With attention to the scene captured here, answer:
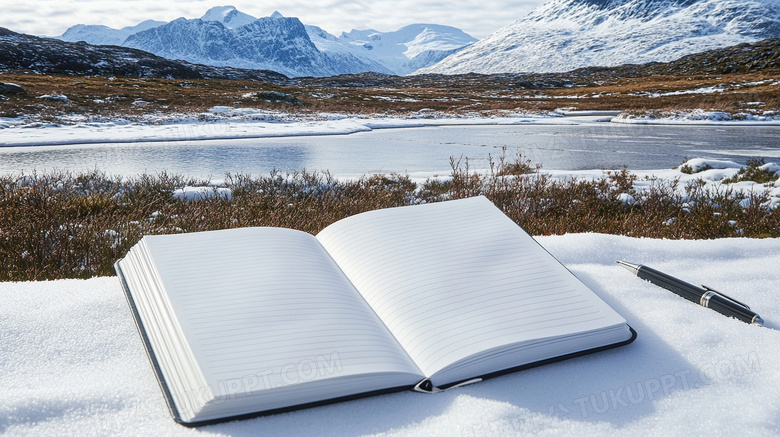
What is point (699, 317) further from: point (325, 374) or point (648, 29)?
point (648, 29)

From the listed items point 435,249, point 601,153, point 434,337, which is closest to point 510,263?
point 435,249

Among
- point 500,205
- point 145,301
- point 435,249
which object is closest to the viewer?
point 145,301

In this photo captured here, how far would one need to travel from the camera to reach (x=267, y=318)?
1.20 meters

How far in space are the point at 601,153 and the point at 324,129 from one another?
862cm

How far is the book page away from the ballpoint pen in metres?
1.13

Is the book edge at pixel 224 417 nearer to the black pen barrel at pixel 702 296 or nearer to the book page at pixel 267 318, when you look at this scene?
the book page at pixel 267 318

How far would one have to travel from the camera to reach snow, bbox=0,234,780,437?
1.02 meters

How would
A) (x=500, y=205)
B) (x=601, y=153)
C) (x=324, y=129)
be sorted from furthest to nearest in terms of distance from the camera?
(x=324, y=129)
(x=601, y=153)
(x=500, y=205)

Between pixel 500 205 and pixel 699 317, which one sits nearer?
pixel 699 317

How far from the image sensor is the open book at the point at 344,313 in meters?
1.05

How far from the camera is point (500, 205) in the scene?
4.50m

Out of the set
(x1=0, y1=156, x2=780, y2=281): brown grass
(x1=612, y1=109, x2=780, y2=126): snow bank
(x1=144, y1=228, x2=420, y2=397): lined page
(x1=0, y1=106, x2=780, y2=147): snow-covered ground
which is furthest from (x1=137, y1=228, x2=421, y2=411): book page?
(x1=612, y1=109, x2=780, y2=126): snow bank

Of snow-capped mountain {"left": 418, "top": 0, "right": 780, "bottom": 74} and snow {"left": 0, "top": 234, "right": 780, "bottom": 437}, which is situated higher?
snow-capped mountain {"left": 418, "top": 0, "right": 780, "bottom": 74}

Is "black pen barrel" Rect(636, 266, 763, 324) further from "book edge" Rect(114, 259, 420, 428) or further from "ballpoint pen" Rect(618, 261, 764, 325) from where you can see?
"book edge" Rect(114, 259, 420, 428)
